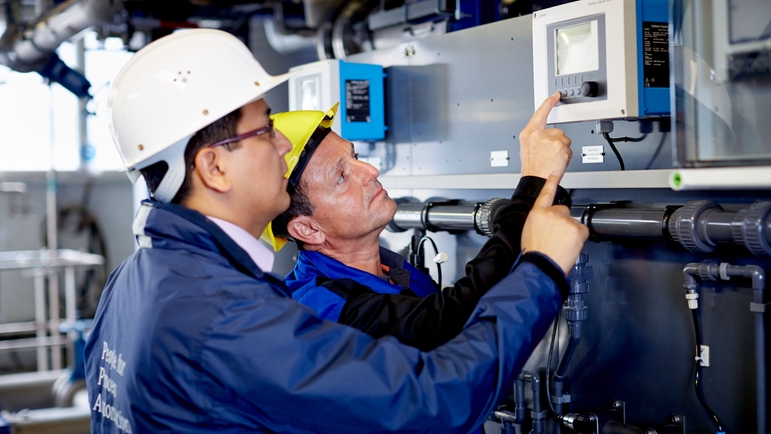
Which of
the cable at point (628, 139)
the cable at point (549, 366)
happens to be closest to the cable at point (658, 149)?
the cable at point (628, 139)

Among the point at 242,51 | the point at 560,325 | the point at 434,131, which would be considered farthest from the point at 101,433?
the point at 434,131

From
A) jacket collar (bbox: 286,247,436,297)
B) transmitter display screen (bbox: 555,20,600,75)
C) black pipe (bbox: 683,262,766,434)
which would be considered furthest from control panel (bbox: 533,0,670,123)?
jacket collar (bbox: 286,247,436,297)

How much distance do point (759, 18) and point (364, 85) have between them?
1301mm

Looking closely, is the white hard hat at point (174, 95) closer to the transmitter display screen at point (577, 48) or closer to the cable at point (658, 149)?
the transmitter display screen at point (577, 48)

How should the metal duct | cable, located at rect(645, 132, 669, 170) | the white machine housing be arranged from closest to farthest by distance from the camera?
the white machine housing, cable, located at rect(645, 132, 669, 170), the metal duct

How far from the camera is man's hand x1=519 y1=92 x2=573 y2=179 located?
4.29 ft

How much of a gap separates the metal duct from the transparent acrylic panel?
2.44 metres

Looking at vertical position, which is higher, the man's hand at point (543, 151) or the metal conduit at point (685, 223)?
the man's hand at point (543, 151)

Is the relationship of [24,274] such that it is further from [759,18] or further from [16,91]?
[759,18]

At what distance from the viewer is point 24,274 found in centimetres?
567

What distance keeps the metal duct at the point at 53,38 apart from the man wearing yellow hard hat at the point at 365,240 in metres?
1.86

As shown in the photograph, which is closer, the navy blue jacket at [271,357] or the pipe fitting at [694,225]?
the navy blue jacket at [271,357]

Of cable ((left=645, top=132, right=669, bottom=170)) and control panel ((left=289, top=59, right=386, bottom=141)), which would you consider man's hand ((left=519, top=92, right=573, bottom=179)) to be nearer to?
cable ((left=645, top=132, right=669, bottom=170))

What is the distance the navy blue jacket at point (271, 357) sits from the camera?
37.0 inches
